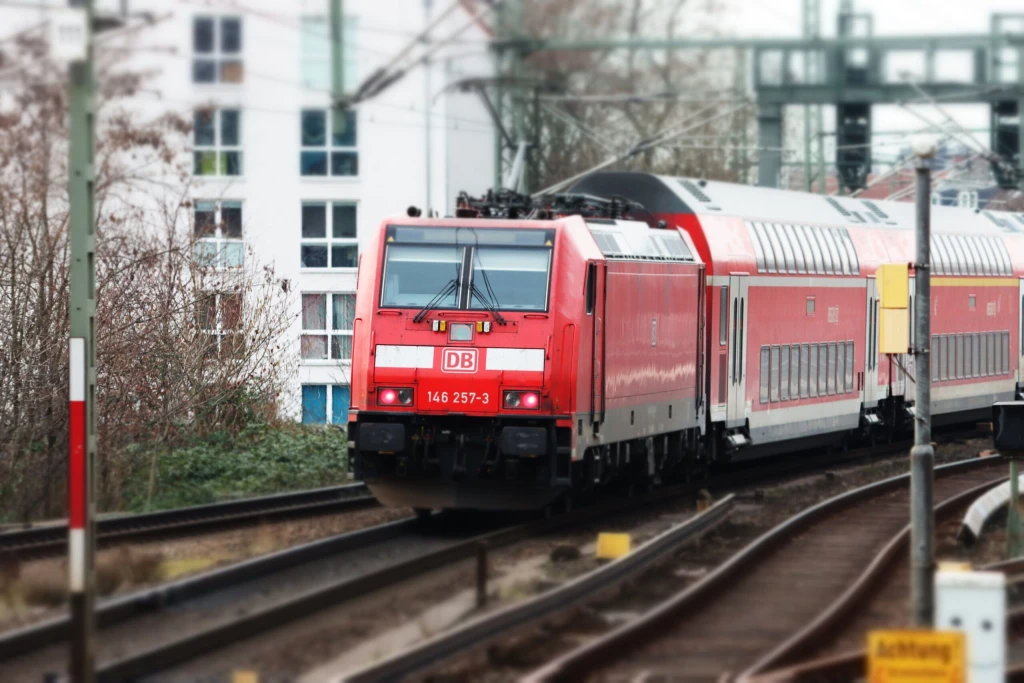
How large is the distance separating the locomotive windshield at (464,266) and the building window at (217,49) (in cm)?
508

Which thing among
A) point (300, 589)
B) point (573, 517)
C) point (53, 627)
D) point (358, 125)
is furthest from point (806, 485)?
point (358, 125)

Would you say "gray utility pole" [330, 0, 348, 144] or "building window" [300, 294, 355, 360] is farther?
"building window" [300, 294, 355, 360]

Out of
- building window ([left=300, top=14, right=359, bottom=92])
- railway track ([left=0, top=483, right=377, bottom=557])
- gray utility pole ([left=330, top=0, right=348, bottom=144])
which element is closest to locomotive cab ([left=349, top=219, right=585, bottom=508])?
railway track ([left=0, top=483, right=377, bottom=557])

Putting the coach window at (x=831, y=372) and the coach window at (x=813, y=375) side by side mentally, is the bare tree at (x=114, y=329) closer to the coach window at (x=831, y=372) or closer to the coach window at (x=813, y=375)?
the coach window at (x=813, y=375)

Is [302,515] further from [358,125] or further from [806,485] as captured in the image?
[358,125]

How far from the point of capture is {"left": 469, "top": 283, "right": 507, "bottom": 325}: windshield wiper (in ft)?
59.4

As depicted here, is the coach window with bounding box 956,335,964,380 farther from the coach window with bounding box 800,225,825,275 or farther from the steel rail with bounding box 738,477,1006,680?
the steel rail with bounding box 738,477,1006,680

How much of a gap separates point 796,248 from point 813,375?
6.13 ft

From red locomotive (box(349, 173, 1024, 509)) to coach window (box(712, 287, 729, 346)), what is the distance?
43mm

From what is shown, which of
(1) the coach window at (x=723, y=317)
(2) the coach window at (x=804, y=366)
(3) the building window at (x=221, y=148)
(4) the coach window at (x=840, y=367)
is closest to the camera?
(1) the coach window at (x=723, y=317)

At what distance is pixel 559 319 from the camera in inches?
710

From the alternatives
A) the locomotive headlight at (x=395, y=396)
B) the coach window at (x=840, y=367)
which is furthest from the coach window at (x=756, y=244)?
the locomotive headlight at (x=395, y=396)

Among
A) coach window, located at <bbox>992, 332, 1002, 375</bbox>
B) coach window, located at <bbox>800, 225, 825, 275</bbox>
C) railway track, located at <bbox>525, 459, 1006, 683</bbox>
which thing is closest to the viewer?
railway track, located at <bbox>525, 459, 1006, 683</bbox>

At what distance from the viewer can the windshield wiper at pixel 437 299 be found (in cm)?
1822
